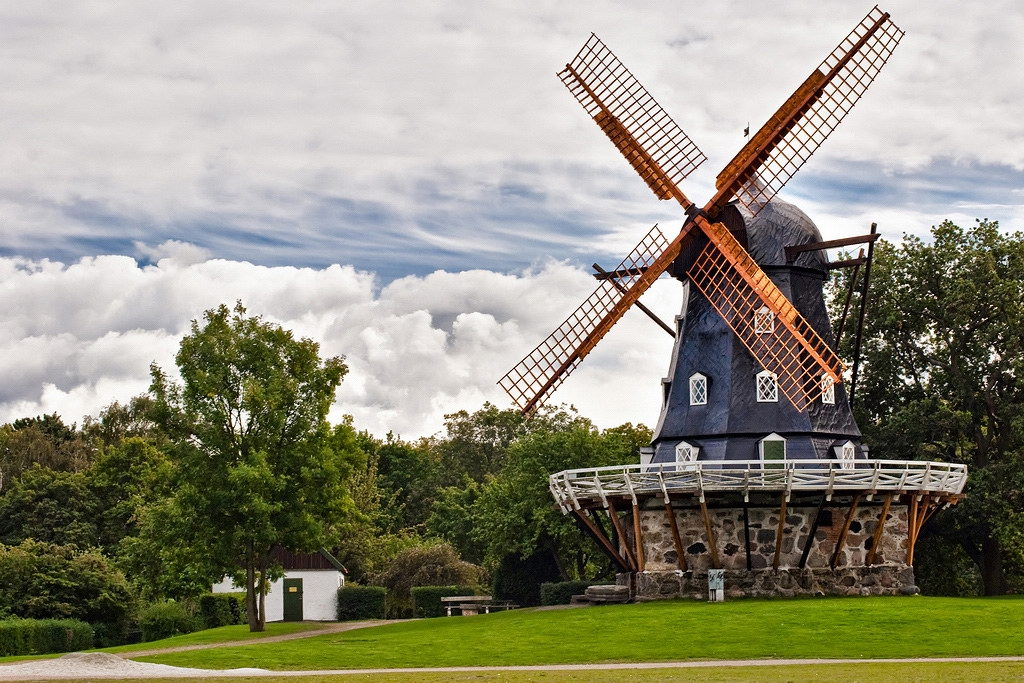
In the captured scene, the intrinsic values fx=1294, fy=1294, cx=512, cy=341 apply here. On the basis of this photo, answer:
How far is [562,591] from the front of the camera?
1572 inches

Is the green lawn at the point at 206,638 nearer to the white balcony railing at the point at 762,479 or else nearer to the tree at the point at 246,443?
the tree at the point at 246,443

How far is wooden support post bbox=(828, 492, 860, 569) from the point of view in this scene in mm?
31297

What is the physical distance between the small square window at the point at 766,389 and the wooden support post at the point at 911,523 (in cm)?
423

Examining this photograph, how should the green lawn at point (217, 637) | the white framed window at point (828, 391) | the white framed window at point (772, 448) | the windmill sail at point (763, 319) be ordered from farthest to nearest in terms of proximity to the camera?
1. the white framed window at point (828, 391)
2. the white framed window at point (772, 448)
3. the windmill sail at point (763, 319)
4. the green lawn at point (217, 637)

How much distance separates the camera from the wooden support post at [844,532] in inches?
1232

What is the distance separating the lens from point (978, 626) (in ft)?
84.2

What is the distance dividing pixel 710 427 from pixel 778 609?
6.72 m

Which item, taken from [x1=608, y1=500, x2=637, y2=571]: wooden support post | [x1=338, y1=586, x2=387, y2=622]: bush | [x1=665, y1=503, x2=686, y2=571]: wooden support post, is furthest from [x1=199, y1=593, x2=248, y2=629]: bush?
[x1=665, y1=503, x2=686, y2=571]: wooden support post

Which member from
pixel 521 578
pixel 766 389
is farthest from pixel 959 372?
pixel 521 578

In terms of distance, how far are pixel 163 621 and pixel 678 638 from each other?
2201cm

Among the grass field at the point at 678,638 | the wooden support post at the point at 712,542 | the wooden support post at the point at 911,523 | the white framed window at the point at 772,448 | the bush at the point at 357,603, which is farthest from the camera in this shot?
the bush at the point at 357,603

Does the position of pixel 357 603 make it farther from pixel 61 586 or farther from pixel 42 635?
pixel 42 635

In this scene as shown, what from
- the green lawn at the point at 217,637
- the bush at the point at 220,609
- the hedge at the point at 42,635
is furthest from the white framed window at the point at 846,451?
the bush at the point at 220,609

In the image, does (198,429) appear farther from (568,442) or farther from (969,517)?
(969,517)
